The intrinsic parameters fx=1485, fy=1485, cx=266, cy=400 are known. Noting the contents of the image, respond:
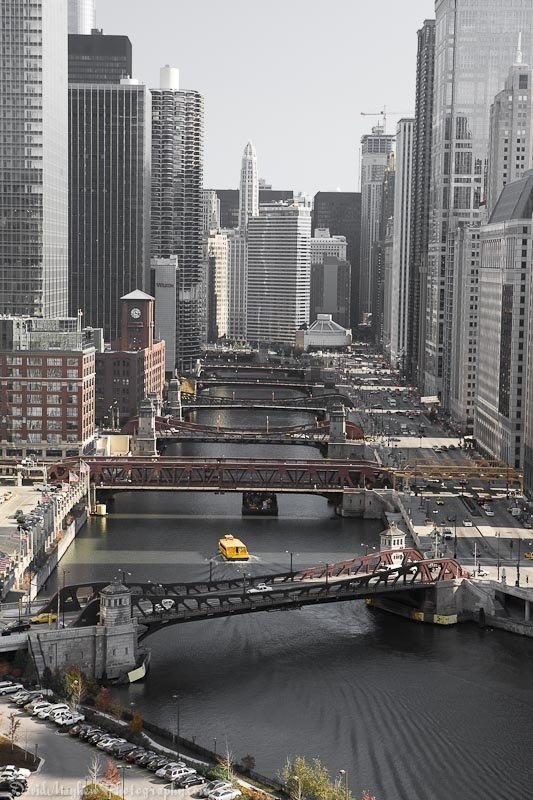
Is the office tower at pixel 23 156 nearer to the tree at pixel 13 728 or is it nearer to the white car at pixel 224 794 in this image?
the tree at pixel 13 728

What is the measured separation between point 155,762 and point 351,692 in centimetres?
1985

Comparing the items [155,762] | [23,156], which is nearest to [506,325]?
[23,156]

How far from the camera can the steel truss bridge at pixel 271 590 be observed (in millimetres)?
96500

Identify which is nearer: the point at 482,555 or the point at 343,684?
the point at 343,684

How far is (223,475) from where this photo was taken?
157625 mm

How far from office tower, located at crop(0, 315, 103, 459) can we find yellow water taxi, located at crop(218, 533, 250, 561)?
45.9 m

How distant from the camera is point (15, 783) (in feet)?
229

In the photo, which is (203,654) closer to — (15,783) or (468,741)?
(468,741)

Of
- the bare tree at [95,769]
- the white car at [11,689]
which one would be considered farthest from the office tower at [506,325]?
the bare tree at [95,769]

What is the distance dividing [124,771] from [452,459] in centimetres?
10955

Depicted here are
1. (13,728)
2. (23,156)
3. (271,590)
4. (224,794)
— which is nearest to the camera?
(224,794)

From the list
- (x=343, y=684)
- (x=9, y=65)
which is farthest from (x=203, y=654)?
(x=9, y=65)

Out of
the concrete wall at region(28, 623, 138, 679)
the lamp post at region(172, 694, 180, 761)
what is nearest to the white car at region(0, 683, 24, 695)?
the concrete wall at region(28, 623, 138, 679)

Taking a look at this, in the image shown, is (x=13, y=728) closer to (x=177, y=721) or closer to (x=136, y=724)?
(x=136, y=724)
